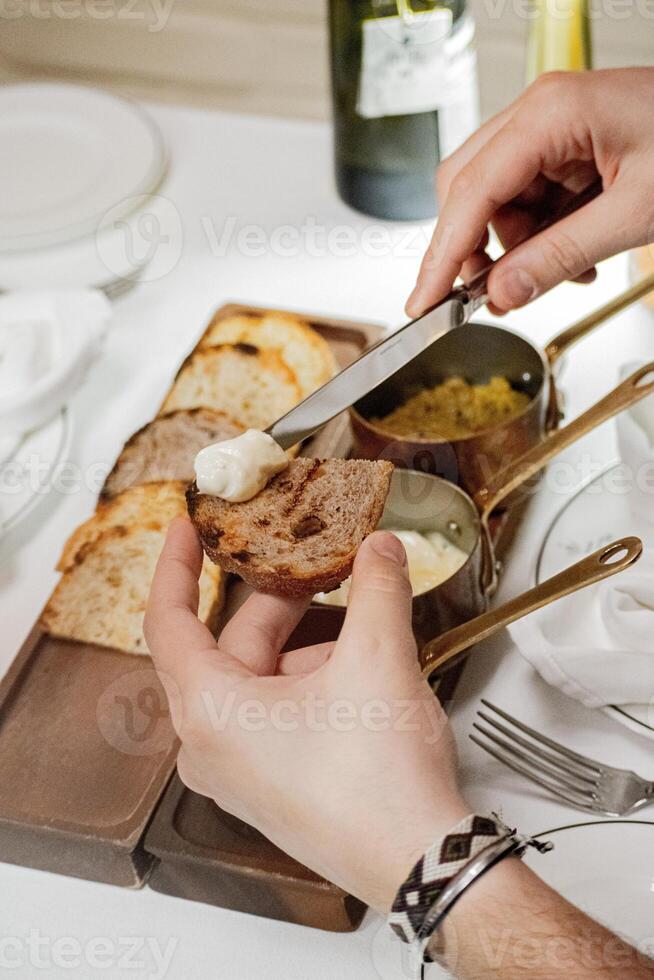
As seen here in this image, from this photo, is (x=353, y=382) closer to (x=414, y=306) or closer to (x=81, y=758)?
(x=414, y=306)

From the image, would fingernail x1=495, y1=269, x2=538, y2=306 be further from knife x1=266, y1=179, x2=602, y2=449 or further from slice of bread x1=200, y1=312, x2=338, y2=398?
slice of bread x1=200, y1=312, x2=338, y2=398

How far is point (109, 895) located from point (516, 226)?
87 cm

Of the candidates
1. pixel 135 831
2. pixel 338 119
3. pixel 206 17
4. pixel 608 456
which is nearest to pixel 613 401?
pixel 608 456

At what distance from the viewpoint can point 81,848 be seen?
910 millimetres

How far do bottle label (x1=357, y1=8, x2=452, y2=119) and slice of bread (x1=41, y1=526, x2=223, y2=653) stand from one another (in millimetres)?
727

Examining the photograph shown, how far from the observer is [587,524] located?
3.66 feet

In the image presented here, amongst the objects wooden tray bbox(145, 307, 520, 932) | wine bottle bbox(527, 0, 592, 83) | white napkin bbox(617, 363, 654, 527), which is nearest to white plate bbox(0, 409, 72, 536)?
wooden tray bbox(145, 307, 520, 932)

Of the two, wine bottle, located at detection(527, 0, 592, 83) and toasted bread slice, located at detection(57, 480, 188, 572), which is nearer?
toasted bread slice, located at detection(57, 480, 188, 572)

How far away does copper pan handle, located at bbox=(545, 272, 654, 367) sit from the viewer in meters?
1.17

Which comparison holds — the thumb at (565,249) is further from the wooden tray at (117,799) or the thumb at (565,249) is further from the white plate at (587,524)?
the wooden tray at (117,799)

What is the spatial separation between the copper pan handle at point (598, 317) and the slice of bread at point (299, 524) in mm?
364

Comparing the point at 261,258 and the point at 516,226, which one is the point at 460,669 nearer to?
the point at 516,226

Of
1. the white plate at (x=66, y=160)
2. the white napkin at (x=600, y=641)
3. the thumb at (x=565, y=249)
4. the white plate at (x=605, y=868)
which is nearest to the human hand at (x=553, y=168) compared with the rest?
the thumb at (x=565, y=249)

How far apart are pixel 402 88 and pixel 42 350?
24.3 inches
